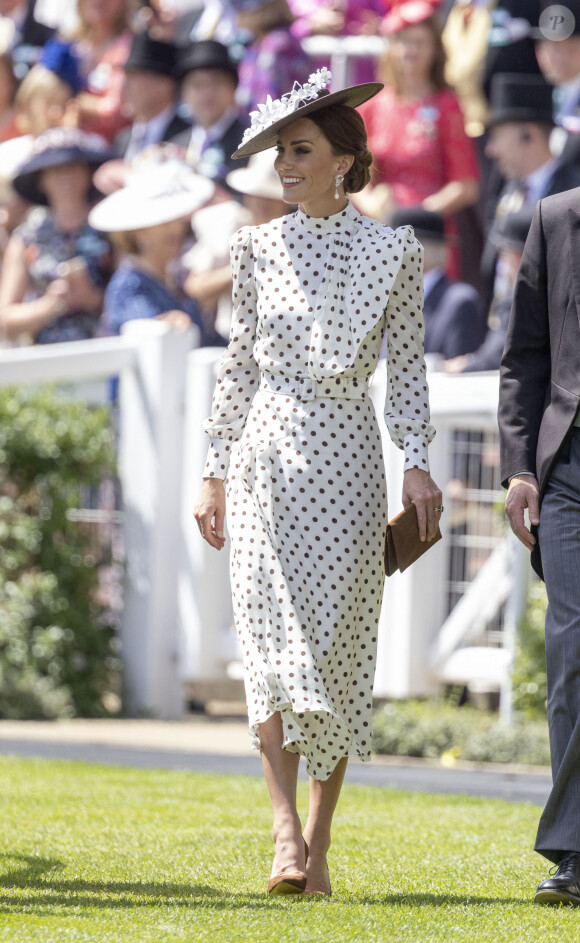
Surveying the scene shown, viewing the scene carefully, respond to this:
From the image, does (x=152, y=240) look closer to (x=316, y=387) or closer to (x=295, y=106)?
(x=295, y=106)

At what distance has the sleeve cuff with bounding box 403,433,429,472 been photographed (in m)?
3.96

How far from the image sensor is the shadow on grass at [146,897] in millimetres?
3506

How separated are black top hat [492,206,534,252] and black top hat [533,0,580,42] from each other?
1.01 meters

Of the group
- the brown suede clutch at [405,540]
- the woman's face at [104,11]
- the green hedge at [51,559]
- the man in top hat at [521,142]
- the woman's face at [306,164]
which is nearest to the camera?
the brown suede clutch at [405,540]

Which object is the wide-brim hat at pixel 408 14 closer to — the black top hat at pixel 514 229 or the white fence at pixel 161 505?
the black top hat at pixel 514 229

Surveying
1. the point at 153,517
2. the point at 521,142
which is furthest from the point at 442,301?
the point at 153,517

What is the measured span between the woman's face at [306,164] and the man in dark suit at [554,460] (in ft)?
1.72

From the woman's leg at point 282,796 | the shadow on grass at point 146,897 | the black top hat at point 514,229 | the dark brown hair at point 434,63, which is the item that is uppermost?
the dark brown hair at point 434,63

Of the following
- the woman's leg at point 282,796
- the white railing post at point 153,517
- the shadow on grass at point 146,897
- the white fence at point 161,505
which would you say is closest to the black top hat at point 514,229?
the white fence at point 161,505

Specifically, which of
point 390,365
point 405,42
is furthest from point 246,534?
point 405,42

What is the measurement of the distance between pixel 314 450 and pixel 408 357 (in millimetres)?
347

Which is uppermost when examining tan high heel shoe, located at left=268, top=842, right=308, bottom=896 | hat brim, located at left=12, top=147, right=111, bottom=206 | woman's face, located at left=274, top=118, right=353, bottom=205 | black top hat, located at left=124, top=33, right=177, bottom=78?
black top hat, located at left=124, top=33, right=177, bottom=78

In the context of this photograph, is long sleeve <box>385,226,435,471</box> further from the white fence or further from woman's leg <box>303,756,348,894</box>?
the white fence

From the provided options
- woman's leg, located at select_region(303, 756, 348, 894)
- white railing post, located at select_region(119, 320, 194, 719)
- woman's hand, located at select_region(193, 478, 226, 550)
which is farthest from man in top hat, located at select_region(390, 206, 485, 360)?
woman's leg, located at select_region(303, 756, 348, 894)
